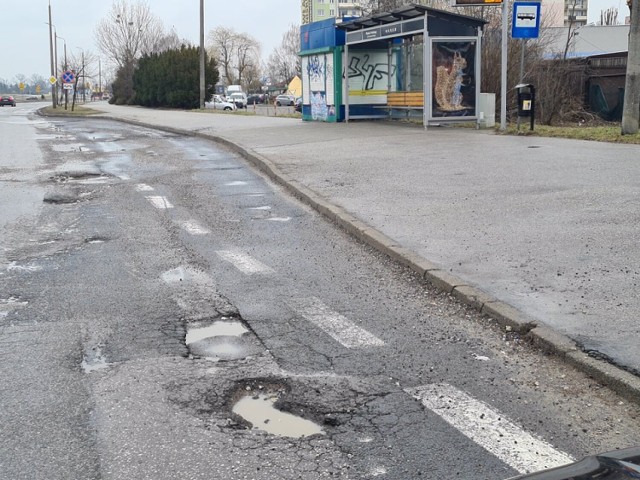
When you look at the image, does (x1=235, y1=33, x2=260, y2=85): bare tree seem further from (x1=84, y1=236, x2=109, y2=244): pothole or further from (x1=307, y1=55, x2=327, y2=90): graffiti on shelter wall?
(x1=84, y1=236, x2=109, y2=244): pothole

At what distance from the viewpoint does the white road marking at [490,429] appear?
12.4 feet

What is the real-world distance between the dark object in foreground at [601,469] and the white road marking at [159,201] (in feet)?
31.0

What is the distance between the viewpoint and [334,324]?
5879 mm

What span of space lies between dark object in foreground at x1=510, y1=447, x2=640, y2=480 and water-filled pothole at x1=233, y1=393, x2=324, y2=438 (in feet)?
6.57

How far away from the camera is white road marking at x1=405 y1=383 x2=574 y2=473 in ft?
12.4

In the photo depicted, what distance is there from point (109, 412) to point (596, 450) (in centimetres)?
256

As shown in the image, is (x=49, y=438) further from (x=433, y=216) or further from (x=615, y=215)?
(x=615, y=215)

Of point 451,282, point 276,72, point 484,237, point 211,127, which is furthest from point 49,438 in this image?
point 276,72

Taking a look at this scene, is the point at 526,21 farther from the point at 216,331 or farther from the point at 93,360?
the point at 93,360

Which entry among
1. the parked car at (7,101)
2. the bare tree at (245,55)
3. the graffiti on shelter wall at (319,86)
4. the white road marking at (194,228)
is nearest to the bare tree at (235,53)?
the bare tree at (245,55)

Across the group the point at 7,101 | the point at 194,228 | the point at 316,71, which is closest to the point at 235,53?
the point at 7,101

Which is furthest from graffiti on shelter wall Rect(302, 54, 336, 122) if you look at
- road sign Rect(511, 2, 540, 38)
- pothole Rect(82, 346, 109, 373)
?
pothole Rect(82, 346, 109, 373)

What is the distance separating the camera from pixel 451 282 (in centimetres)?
663

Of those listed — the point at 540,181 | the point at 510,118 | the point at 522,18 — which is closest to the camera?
the point at 540,181
